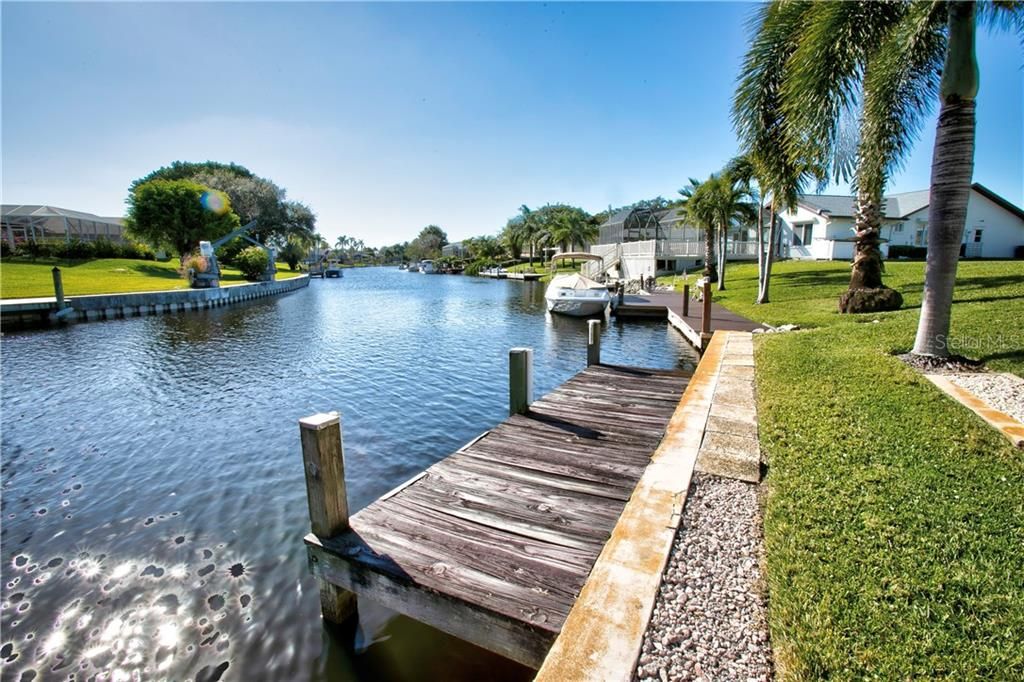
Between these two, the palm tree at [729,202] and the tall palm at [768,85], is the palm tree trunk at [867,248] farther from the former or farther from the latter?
the palm tree at [729,202]

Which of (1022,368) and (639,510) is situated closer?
(639,510)

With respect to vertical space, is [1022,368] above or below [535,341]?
above

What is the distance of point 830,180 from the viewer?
28.0 feet

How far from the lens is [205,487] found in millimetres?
6488

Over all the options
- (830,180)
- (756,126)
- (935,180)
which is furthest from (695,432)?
(756,126)

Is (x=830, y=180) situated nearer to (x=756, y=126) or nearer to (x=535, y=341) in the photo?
(x=756, y=126)

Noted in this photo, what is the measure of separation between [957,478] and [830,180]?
21.5ft

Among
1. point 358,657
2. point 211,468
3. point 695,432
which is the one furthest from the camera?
point 211,468

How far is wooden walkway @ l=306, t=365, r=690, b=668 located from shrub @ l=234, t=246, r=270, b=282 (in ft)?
156

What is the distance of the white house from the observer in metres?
29.1

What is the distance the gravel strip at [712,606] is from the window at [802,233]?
1414 inches

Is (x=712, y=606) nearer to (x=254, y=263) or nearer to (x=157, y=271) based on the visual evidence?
(x=157, y=271)

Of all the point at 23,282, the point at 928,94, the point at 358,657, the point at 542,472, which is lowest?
the point at 358,657

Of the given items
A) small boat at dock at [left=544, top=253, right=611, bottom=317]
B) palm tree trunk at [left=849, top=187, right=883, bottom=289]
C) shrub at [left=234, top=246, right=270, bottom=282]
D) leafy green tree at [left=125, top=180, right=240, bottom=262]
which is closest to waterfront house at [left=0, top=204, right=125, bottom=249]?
leafy green tree at [left=125, top=180, right=240, bottom=262]
